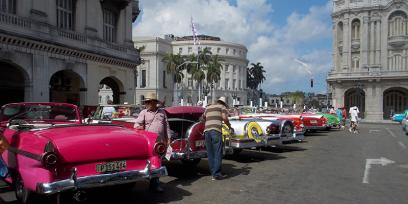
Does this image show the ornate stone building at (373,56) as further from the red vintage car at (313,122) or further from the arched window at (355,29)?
the red vintage car at (313,122)

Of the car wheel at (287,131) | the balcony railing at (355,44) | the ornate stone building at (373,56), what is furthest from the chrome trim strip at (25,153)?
the balcony railing at (355,44)

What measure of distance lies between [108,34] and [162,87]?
6278 cm

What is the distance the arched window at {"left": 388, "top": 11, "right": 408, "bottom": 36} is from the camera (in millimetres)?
63438

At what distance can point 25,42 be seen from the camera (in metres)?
19.0

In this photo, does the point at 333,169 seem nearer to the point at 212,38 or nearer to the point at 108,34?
the point at 108,34

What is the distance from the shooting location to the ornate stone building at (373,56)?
63562 mm

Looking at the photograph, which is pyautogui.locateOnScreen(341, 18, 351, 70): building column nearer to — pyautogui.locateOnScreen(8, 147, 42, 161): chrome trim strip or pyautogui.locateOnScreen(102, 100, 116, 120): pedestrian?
pyautogui.locateOnScreen(102, 100, 116, 120): pedestrian

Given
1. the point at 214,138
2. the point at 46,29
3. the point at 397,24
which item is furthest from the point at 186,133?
the point at 397,24

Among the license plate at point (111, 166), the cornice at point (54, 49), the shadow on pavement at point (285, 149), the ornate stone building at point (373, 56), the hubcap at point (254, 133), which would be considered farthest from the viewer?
the ornate stone building at point (373, 56)

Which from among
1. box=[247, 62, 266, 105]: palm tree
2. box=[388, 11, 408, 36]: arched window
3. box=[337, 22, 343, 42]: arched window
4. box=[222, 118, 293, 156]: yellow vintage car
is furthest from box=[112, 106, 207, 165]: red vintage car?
box=[247, 62, 266, 105]: palm tree

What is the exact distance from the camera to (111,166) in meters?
5.92

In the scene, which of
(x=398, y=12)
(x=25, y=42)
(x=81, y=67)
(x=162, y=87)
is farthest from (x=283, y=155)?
(x=162, y=87)

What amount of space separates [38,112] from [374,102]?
63.3 m

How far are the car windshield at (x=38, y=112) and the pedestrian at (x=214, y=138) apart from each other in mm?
2757
